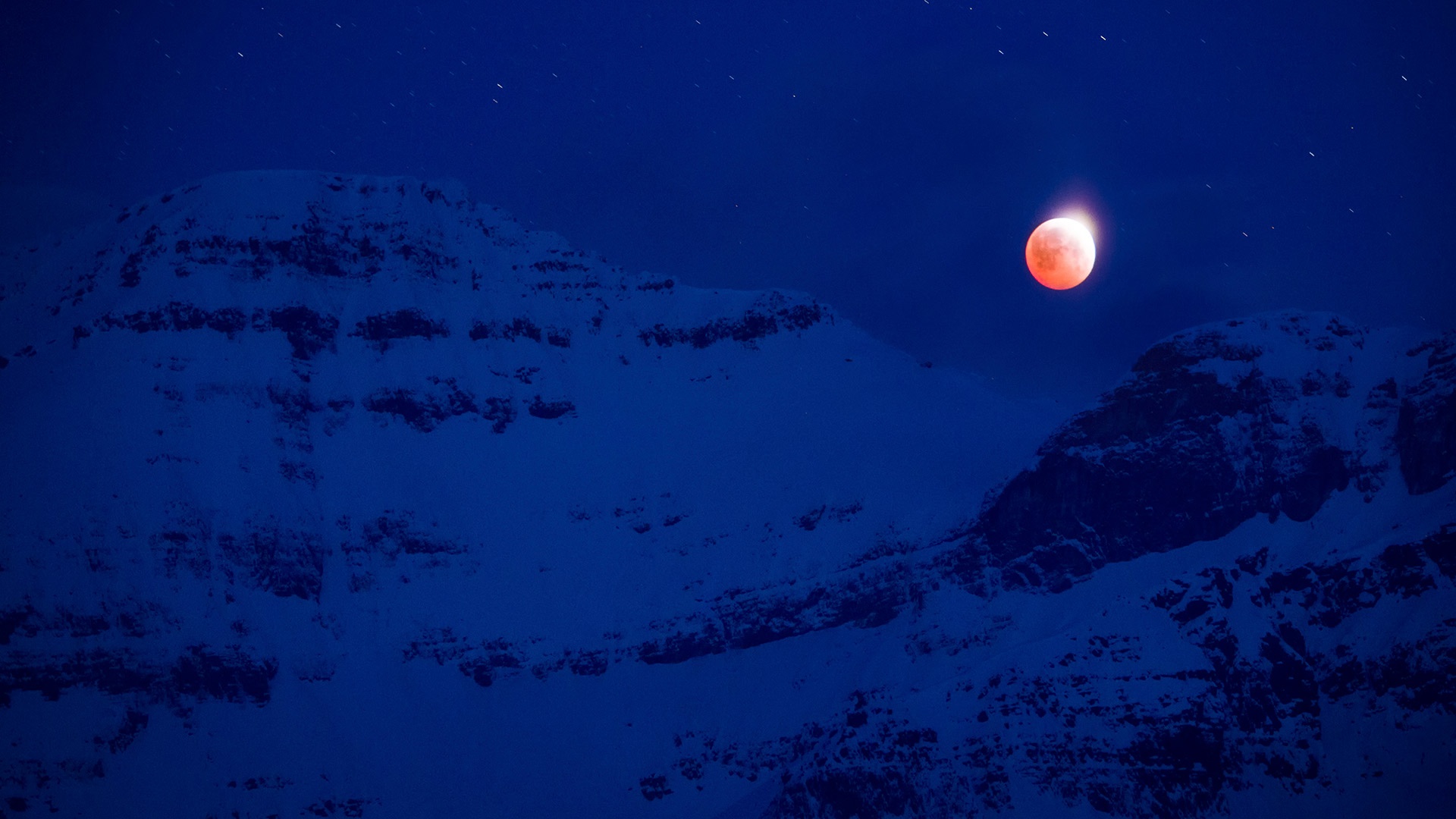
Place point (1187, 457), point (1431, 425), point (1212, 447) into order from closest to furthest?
point (1431, 425), point (1212, 447), point (1187, 457)

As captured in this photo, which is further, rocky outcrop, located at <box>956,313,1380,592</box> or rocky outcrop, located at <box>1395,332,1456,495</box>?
rocky outcrop, located at <box>956,313,1380,592</box>

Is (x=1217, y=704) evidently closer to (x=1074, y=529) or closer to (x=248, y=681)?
(x=1074, y=529)

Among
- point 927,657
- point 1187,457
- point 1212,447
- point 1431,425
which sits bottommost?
point 927,657

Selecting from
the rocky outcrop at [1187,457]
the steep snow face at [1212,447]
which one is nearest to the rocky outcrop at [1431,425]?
the steep snow face at [1212,447]

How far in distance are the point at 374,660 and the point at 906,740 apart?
2707 inches

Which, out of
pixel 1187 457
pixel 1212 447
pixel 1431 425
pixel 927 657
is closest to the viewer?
pixel 1431 425

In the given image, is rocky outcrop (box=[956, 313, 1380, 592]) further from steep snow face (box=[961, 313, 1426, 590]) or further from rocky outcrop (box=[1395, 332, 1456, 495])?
rocky outcrop (box=[1395, 332, 1456, 495])

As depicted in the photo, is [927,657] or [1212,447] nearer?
[927,657]

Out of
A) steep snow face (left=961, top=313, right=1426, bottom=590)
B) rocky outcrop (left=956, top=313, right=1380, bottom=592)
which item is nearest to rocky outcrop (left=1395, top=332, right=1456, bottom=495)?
steep snow face (left=961, top=313, right=1426, bottom=590)

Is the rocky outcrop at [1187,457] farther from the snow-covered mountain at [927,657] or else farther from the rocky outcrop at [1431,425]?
the rocky outcrop at [1431,425]

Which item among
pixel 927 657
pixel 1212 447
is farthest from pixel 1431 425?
pixel 927 657

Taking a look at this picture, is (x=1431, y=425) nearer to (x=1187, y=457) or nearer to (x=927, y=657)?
(x=1187, y=457)

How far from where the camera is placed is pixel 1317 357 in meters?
188

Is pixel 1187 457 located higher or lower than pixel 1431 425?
higher
